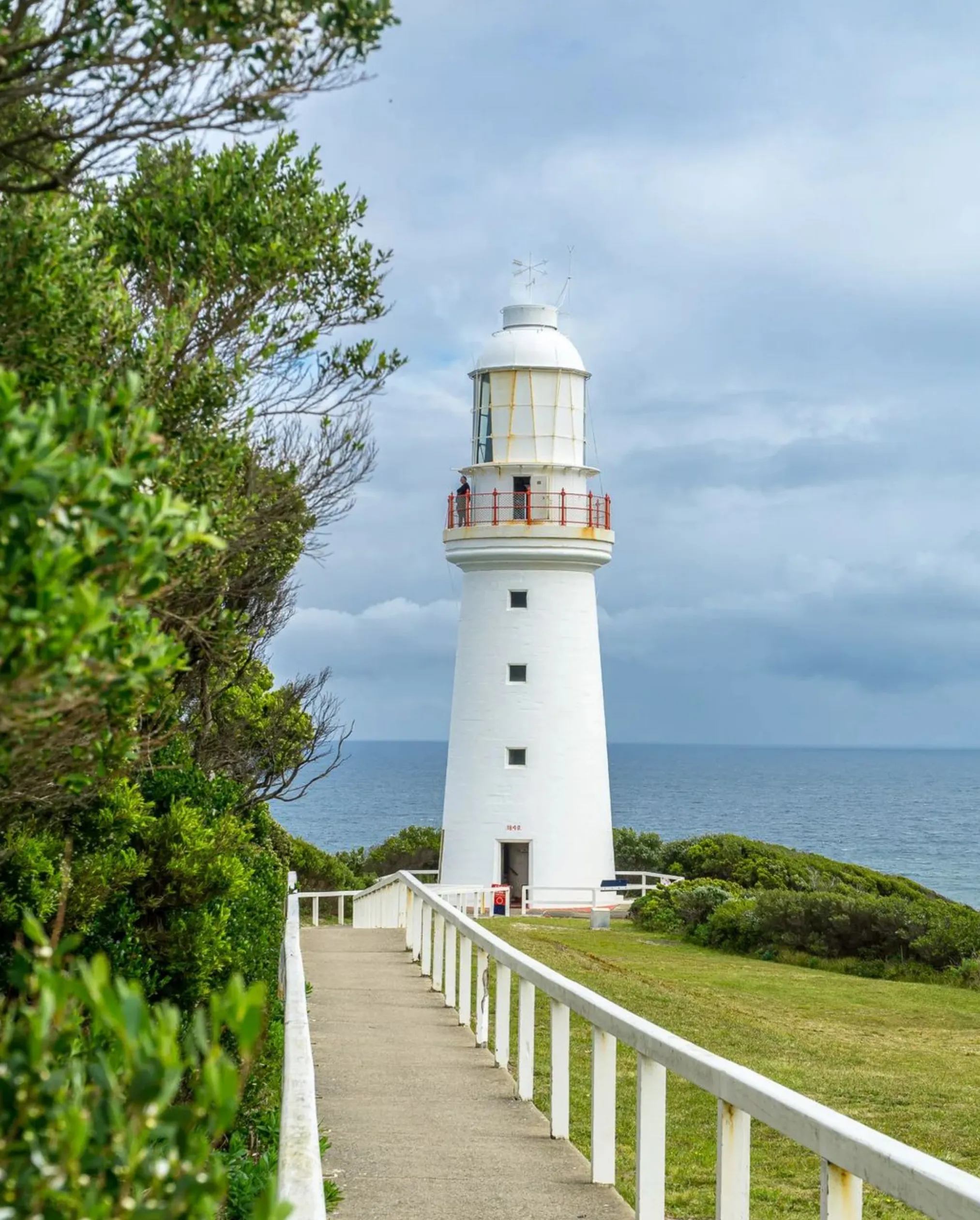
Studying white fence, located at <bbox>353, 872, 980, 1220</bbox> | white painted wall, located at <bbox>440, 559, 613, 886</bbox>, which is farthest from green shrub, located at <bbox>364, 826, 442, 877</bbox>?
white fence, located at <bbox>353, 872, 980, 1220</bbox>

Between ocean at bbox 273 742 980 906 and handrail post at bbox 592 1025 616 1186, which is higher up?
ocean at bbox 273 742 980 906

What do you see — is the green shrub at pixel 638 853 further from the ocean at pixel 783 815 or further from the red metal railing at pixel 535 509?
the ocean at pixel 783 815

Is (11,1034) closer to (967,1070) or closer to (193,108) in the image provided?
(193,108)

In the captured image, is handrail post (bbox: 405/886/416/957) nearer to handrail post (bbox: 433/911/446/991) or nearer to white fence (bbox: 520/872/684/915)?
handrail post (bbox: 433/911/446/991)

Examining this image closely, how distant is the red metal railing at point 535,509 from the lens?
31.7 metres

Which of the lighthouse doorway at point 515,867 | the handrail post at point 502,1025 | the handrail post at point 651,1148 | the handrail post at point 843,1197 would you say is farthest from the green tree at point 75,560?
the lighthouse doorway at point 515,867

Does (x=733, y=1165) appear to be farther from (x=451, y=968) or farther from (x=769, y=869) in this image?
(x=769, y=869)

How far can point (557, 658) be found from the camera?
31.6m

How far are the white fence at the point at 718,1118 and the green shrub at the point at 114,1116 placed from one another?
2534 millimetres

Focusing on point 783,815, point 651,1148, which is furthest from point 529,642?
point 783,815

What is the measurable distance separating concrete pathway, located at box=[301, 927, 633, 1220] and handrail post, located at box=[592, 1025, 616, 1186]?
4.0 inches

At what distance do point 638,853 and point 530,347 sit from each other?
15.0 meters

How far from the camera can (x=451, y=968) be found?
13.6 m

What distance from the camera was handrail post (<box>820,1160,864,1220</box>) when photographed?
15.5 feet
